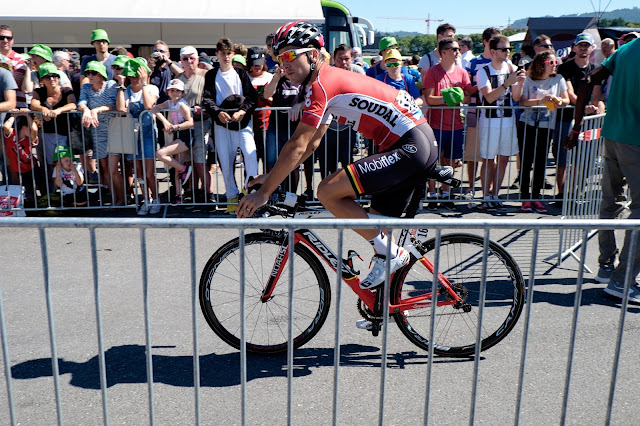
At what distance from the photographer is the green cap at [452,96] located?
8367mm

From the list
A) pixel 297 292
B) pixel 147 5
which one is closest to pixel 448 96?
pixel 297 292

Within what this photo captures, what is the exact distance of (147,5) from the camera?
57.8 feet

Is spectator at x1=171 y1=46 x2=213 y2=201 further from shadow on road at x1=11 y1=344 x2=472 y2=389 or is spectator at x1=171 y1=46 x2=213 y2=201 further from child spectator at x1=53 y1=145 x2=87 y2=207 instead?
shadow on road at x1=11 y1=344 x2=472 y2=389

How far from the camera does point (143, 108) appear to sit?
840cm

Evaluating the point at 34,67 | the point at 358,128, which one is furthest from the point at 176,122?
the point at 358,128

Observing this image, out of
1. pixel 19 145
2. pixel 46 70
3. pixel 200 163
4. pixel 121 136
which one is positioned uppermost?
pixel 46 70

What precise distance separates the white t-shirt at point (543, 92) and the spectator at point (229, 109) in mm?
3470

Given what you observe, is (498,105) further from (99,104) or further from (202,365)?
(202,365)

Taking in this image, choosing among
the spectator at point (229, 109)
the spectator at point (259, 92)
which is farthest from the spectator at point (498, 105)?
the spectator at point (229, 109)

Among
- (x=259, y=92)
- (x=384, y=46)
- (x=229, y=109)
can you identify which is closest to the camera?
(x=229, y=109)

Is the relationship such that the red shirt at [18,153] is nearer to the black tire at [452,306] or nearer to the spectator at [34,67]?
the spectator at [34,67]

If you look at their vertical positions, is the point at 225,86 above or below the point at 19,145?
above

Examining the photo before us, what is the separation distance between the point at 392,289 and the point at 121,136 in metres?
5.15

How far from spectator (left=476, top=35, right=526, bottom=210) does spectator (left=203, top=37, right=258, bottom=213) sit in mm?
2934
